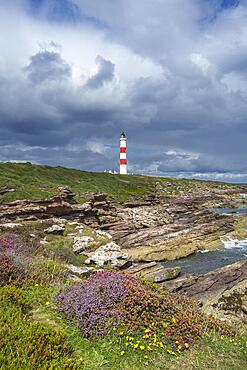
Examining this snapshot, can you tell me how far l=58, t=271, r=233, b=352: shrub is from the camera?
20.7ft

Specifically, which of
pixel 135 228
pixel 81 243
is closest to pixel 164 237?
pixel 135 228

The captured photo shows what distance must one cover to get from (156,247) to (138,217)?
1555cm

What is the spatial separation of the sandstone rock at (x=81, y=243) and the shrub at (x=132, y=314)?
18.4m

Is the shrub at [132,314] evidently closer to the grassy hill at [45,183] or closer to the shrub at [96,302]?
the shrub at [96,302]

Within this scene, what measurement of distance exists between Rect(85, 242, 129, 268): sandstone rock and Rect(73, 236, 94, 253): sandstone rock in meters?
1.23

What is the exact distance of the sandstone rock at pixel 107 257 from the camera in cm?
2297

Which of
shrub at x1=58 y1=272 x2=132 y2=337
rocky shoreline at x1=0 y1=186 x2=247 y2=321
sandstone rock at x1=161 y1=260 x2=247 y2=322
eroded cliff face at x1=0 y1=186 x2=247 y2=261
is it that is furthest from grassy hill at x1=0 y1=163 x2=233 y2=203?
shrub at x1=58 y1=272 x2=132 y2=337

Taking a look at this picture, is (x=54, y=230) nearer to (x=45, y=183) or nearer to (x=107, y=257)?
(x=107, y=257)

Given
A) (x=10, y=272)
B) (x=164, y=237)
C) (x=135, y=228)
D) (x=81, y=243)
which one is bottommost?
(x=164, y=237)

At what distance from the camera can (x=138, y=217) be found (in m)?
47.6

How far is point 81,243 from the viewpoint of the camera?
27328 mm

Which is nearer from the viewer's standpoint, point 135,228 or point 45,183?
point 135,228

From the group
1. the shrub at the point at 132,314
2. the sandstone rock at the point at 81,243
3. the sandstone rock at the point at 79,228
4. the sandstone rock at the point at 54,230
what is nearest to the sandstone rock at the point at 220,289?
the shrub at the point at 132,314

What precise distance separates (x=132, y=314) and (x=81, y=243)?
69.4 ft
